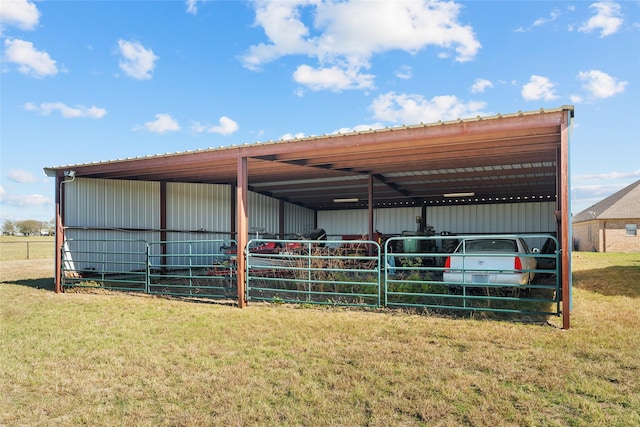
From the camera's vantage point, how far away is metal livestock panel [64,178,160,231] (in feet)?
39.5

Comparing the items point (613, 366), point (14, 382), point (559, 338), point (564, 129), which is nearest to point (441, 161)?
point (564, 129)

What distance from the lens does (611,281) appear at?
37.4ft

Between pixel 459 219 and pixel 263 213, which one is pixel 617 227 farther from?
pixel 263 213

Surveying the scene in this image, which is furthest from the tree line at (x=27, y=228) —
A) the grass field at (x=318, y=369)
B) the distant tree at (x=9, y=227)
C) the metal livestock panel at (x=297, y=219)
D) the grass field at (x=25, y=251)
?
the grass field at (x=318, y=369)

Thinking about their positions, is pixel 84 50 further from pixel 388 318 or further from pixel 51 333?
pixel 388 318

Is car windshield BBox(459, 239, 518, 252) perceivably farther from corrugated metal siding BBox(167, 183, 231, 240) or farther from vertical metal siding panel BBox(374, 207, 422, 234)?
vertical metal siding panel BBox(374, 207, 422, 234)

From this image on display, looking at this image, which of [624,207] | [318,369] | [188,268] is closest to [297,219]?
[188,268]

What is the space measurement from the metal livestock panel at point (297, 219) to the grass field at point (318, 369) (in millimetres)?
11533

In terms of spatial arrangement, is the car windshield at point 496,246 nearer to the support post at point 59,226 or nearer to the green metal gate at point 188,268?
the green metal gate at point 188,268

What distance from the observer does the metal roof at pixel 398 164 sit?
24.6 ft

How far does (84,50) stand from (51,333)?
7.52 m

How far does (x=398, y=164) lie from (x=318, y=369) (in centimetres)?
811

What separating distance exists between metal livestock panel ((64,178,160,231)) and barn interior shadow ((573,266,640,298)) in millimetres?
12368

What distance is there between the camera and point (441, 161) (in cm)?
1117
